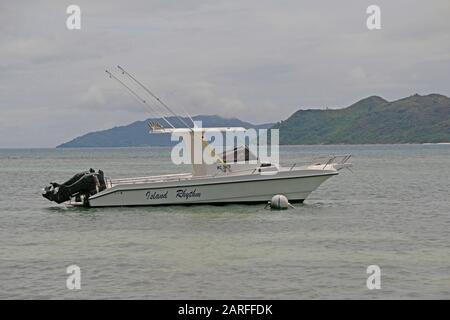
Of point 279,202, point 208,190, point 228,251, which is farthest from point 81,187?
point 228,251

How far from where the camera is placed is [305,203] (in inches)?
1439

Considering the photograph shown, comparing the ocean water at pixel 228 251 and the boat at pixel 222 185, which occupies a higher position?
the boat at pixel 222 185

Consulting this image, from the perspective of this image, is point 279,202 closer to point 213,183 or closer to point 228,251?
point 213,183

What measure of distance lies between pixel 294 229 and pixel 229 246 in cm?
436

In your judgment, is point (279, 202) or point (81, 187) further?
point (81, 187)

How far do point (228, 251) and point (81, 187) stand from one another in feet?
45.4

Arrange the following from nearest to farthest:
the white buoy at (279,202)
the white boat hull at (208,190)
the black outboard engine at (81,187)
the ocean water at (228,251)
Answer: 1. the ocean water at (228,251)
2. the white buoy at (279,202)
3. the white boat hull at (208,190)
4. the black outboard engine at (81,187)

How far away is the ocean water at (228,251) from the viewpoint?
1798 centimetres

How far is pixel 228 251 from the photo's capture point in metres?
23.3

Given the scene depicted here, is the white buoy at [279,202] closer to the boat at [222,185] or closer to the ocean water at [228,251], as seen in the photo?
the ocean water at [228,251]

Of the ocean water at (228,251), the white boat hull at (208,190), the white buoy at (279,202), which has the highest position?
the white boat hull at (208,190)

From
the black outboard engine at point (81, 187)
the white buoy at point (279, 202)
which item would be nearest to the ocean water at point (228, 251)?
the white buoy at point (279, 202)

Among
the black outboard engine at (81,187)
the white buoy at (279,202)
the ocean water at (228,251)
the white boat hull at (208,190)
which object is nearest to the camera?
the ocean water at (228,251)
